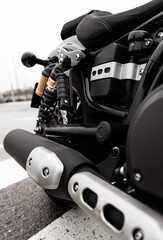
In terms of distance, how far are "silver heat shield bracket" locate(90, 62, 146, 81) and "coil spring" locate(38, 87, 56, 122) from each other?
0.39 m

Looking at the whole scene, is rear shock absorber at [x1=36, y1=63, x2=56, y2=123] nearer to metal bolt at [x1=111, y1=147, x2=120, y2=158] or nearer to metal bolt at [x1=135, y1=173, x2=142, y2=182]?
metal bolt at [x1=111, y1=147, x2=120, y2=158]

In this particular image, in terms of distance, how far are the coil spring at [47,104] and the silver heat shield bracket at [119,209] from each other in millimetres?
783

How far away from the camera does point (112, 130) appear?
83 cm

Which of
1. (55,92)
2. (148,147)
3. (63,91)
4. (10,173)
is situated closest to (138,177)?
(148,147)

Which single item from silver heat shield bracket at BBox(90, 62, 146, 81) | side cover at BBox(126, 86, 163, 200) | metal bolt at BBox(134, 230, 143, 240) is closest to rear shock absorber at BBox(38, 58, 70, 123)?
silver heat shield bracket at BBox(90, 62, 146, 81)

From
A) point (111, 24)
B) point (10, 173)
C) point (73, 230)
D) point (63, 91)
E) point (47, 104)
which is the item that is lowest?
point (10, 173)

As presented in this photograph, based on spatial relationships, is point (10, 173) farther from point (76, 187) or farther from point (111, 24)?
point (111, 24)

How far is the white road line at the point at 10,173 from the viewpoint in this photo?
6.47 feet

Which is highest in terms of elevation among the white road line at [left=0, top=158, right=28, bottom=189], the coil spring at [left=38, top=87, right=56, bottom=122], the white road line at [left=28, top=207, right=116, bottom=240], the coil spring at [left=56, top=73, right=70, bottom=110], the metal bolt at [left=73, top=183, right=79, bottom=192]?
the coil spring at [left=56, top=73, right=70, bottom=110]

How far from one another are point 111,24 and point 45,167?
0.76 meters

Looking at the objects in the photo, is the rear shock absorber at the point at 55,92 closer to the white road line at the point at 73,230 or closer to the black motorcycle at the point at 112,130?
the black motorcycle at the point at 112,130

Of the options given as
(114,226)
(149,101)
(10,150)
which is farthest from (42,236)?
(149,101)

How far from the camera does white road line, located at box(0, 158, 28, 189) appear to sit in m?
1.97

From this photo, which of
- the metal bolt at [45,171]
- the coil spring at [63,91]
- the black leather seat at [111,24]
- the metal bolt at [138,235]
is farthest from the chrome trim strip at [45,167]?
the black leather seat at [111,24]
